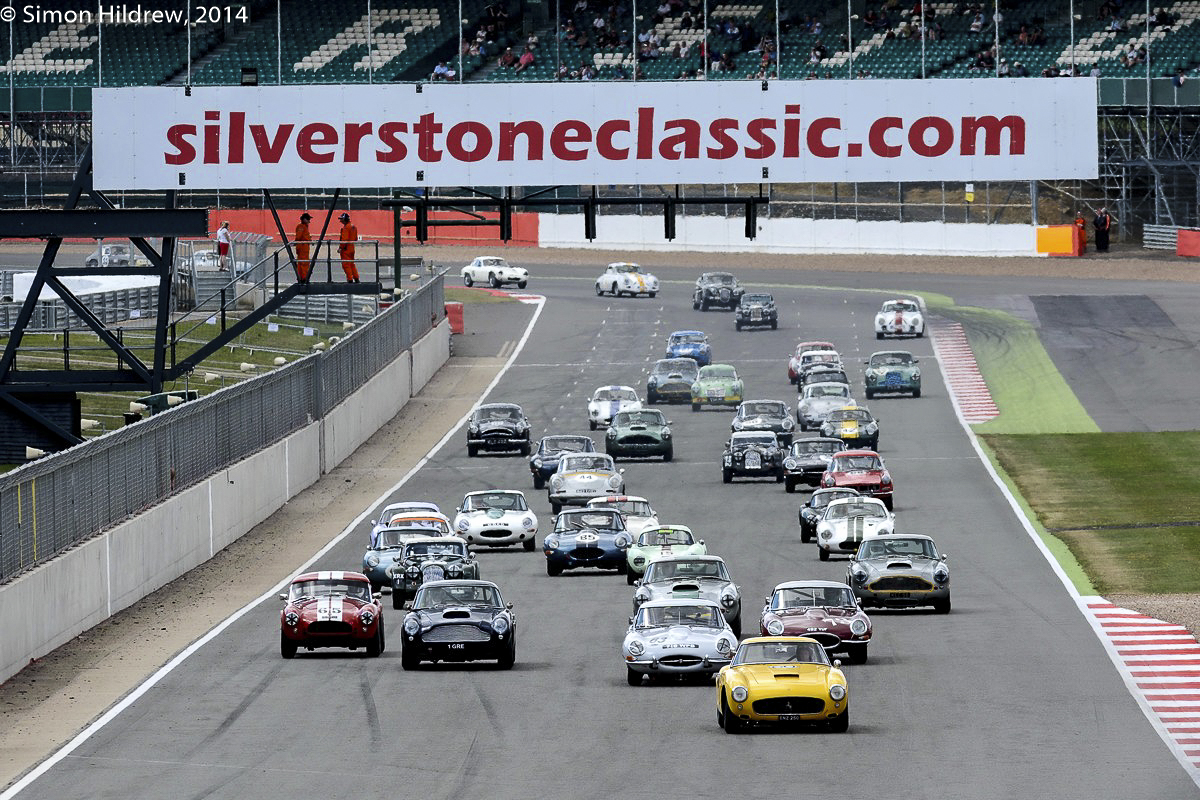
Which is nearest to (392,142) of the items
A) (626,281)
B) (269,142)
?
(269,142)

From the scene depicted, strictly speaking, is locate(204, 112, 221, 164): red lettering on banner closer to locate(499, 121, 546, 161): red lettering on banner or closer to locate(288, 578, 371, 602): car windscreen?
locate(499, 121, 546, 161): red lettering on banner

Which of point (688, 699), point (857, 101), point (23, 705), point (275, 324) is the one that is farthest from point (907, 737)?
point (275, 324)

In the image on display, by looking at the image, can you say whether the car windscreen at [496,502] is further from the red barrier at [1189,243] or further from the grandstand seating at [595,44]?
the red barrier at [1189,243]

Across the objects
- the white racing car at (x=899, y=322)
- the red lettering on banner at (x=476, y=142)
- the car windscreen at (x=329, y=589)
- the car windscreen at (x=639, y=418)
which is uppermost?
the red lettering on banner at (x=476, y=142)

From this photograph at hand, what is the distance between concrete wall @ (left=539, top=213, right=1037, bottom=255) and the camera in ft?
291

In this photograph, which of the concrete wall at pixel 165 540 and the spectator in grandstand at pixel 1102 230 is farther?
the spectator in grandstand at pixel 1102 230

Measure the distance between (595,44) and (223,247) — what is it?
80.5 ft

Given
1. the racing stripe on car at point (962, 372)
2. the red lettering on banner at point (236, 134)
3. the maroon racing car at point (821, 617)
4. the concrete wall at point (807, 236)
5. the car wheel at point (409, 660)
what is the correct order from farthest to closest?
the concrete wall at point (807, 236)
the racing stripe on car at point (962, 372)
the red lettering on banner at point (236, 134)
the car wheel at point (409, 660)
the maroon racing car at point (821, 617)

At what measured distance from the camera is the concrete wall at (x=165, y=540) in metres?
27.5

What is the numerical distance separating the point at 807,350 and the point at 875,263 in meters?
24.3

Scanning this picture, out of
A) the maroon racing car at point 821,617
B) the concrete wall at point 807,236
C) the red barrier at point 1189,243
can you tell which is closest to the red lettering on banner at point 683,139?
the maroon racing car at point 821,617

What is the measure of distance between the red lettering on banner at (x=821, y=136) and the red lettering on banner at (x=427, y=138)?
564 centimetres

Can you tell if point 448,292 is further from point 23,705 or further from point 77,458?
point 23,705

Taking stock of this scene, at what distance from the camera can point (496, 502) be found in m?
39.6
